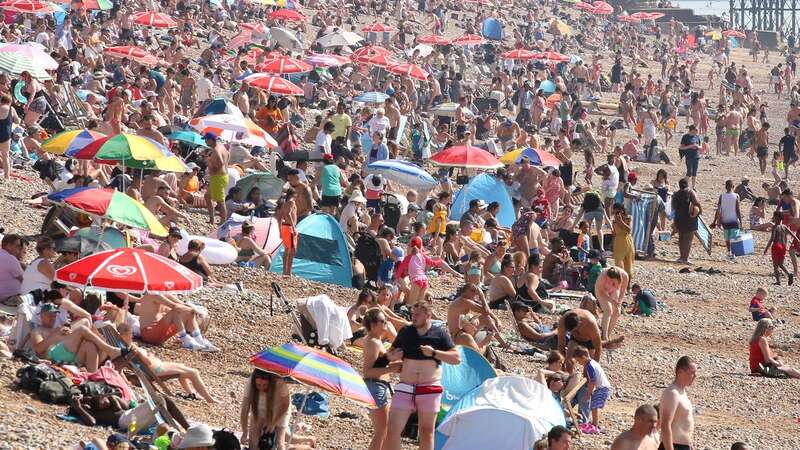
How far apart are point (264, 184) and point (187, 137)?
54.2 inches

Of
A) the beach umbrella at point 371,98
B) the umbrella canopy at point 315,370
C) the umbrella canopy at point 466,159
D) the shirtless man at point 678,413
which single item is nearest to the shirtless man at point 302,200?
the umbrella canopy at point 466,159

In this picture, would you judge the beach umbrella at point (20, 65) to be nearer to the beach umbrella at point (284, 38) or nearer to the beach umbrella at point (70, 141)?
the beach umbrella at point (70, 141)

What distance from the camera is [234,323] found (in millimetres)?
14352

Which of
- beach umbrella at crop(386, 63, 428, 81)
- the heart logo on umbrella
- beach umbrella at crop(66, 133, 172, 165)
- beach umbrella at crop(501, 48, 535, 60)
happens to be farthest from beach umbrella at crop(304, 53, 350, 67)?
the heart logo on umbrella

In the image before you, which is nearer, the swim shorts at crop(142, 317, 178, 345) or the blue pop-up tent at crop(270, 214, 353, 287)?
the swim shorts at crop(142, 317, 178, 345)

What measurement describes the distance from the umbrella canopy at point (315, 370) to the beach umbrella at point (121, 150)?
6826 millimetres

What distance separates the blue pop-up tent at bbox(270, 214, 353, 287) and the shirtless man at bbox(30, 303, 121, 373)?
6.37 m

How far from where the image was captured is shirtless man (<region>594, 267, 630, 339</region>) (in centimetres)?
1543

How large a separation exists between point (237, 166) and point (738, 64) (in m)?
43.1

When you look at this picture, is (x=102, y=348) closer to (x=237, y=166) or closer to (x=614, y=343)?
(x=614, y=343)

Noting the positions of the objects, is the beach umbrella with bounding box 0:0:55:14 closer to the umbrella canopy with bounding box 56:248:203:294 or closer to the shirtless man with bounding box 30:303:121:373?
the umbrella canopy with bounding box 56:248:203:294

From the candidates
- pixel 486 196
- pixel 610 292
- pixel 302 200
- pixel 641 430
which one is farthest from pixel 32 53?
pixel 641 430

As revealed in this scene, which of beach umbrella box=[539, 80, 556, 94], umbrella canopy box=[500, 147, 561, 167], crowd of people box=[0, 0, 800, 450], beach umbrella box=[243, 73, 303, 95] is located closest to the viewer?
crowd of people box=[0, 0, 800, 450]

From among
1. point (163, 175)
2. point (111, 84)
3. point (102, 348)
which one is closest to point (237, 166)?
point (163, 175)
